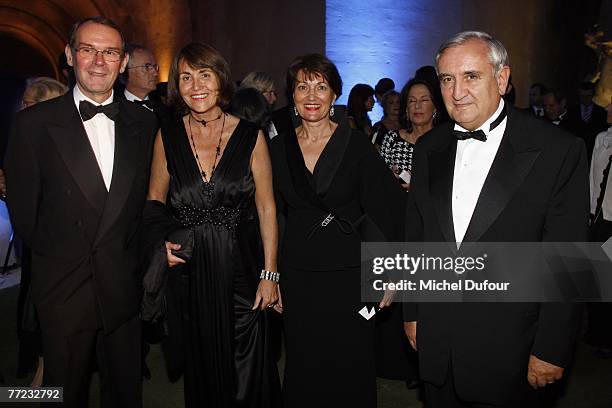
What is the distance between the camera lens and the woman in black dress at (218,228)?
310 cm

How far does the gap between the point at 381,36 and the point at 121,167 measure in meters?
6.82

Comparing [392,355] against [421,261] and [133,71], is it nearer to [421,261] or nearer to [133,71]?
[421,261]

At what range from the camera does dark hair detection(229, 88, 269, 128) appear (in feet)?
15.3

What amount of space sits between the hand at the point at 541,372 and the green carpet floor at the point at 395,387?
172 centimetres

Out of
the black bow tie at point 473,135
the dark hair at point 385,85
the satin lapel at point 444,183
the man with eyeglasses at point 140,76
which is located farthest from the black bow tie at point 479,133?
the dark hair at point 385,85

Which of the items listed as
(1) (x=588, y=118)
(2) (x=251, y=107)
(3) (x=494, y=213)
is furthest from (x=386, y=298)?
(1) (x=588, y=118)

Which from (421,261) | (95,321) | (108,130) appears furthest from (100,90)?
(421,261)

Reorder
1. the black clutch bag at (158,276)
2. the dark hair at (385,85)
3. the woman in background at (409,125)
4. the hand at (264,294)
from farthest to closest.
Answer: the dark hair at (385,85), the woman in background at (409,125), the hand at (264,294), the black clutch bag at (158,276)

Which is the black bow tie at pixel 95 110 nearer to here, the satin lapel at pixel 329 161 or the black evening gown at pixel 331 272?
the black evening gown at pixel 331 272

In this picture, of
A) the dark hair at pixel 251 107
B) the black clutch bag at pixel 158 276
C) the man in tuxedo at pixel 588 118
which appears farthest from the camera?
the man in tuxedo at pixel 588 118

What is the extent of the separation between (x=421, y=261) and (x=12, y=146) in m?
2.00

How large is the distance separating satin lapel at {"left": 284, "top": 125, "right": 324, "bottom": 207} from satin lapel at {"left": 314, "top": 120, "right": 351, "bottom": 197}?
2.5 inches

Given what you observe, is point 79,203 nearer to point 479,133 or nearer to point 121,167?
point 121,167

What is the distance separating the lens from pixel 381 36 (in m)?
8.84
